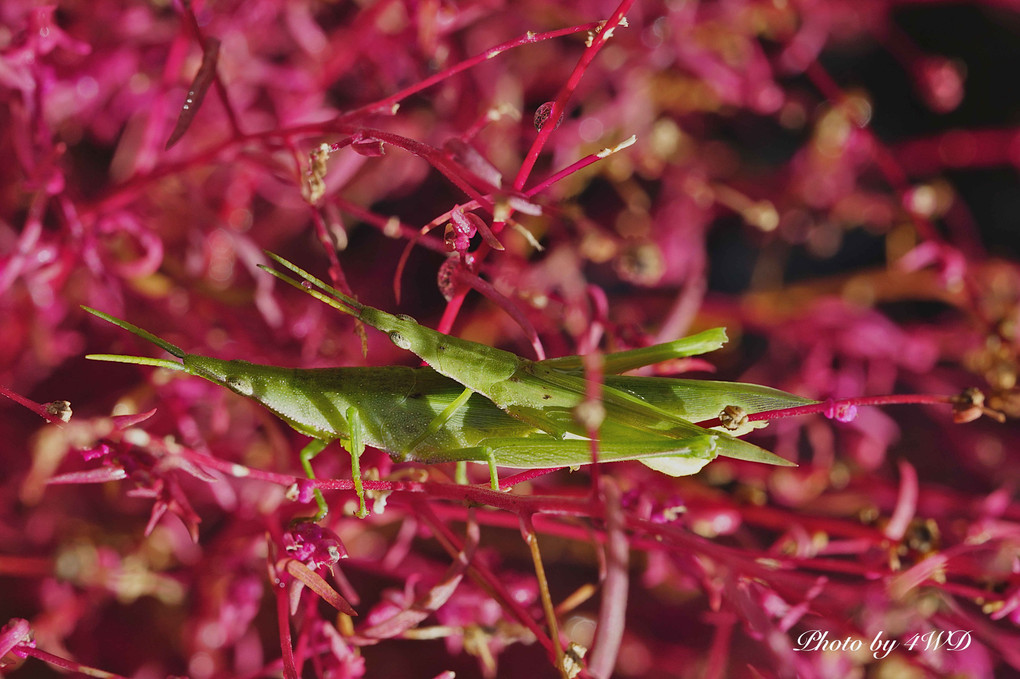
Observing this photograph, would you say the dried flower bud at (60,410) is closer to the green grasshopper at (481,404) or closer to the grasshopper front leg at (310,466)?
the green grasshopper at (481,404)

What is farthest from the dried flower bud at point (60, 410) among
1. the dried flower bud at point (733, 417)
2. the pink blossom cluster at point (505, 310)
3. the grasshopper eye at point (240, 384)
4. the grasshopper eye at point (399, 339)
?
the dried flower bud at point (733, 417)

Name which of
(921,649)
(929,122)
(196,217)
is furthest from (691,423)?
(929,122)

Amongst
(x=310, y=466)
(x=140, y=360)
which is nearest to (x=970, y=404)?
(x=310, y=466)

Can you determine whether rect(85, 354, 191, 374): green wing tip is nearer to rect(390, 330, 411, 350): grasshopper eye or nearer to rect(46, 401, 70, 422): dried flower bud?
rect(46, 401, 70, 422): dried flower bud

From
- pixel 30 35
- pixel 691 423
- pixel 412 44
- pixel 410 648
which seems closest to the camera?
pixel 691 423

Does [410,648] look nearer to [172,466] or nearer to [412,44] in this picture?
[172,466]

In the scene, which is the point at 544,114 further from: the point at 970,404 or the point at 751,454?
the point at 970,404
